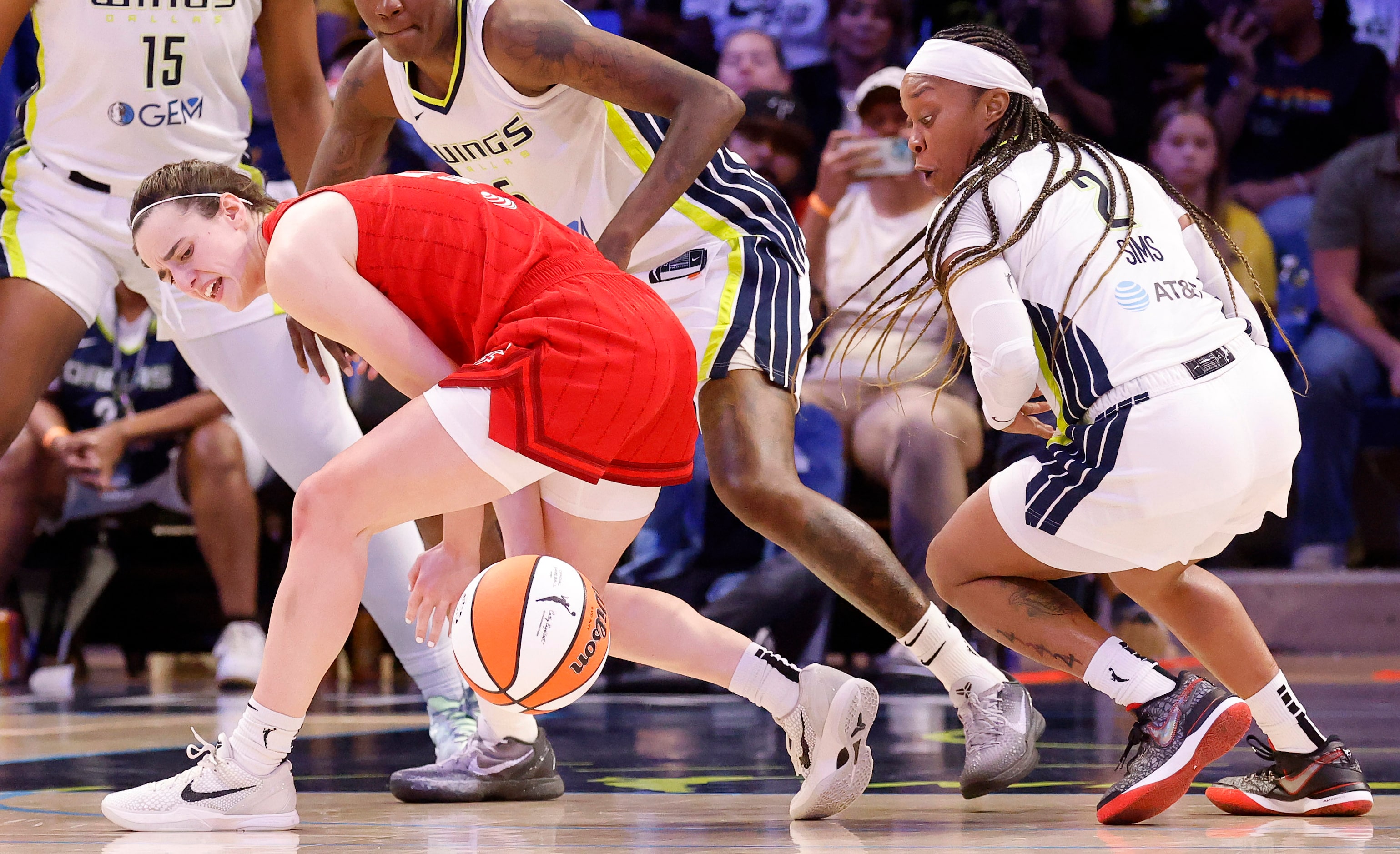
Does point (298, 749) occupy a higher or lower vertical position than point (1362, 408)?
lower

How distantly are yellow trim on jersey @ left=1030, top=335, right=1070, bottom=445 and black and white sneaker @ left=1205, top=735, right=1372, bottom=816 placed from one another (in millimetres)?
674

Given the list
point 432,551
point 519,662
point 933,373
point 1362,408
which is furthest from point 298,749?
point 1362,408

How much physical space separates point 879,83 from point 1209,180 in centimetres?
160

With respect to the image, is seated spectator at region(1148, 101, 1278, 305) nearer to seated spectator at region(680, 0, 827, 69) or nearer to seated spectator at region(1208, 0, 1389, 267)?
seated spectator at region(1208, 0, 1389, 267)

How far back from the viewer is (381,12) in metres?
3.19

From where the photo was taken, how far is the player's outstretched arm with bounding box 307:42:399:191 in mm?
3676

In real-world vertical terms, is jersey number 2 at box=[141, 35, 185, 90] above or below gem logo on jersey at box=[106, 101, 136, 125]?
above

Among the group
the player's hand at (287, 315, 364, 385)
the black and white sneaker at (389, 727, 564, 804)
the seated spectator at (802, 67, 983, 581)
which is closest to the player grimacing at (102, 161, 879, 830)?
the black and white sneaker at (389, 727, 564, 804)

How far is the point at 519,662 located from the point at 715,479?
71cm

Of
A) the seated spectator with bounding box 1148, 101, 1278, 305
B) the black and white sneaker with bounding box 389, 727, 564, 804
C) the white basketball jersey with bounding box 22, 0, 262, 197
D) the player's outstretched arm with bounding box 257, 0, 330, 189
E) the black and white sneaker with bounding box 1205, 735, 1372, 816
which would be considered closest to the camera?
the black and white sneaker with bounding box 1205, 735, 1372, 816

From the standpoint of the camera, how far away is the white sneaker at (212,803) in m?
2.69

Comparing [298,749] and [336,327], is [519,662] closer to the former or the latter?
[336,327]

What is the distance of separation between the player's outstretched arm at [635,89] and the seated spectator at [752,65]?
3.87 metres

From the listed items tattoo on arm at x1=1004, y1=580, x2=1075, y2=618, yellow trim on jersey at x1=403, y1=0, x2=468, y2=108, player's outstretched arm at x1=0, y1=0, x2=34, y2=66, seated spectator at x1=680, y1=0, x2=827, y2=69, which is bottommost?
tattoo on arm at x1=1004, y1=580, x2=1075, y2=618
